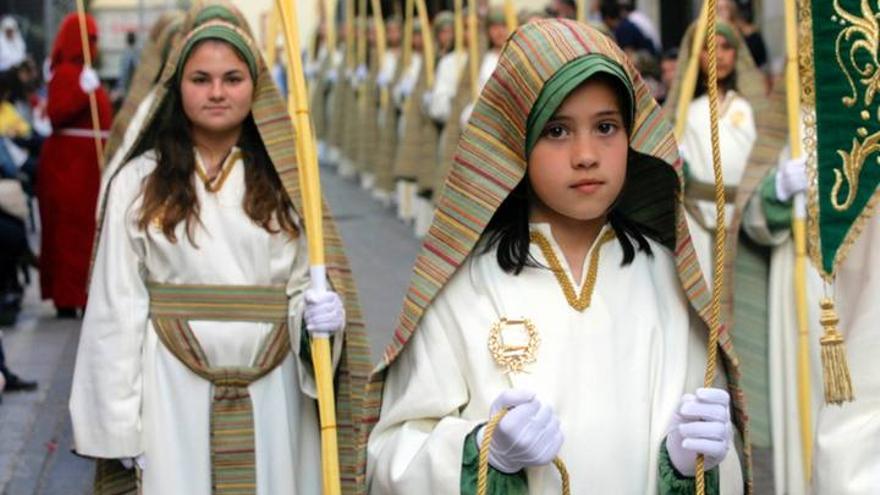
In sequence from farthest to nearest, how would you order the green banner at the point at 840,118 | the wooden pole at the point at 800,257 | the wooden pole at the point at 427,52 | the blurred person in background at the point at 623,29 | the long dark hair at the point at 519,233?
the wooden pole at the point at 427,52, the blurred person in background at the point at 623,29, the wooden pole at the point at 800,257, the green banner at the point at 840,118, the long dark hair at the point at 519,233

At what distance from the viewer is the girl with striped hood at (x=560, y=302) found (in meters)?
3.66

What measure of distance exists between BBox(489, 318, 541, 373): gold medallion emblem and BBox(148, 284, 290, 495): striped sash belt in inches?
70.3

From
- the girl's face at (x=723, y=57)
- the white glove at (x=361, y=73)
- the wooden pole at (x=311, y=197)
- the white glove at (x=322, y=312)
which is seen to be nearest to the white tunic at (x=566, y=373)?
the wooden pole at (x=311, y=197)

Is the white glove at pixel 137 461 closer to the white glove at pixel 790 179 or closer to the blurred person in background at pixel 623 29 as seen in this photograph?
the white glove at pixel 790 179

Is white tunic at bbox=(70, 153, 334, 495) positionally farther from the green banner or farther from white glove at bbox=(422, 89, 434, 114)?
white glove at bbox=(422, 89, 434, 114)

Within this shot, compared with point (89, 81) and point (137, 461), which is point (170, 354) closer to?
point (137, 461)

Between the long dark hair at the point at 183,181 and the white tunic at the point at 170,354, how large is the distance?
33mm

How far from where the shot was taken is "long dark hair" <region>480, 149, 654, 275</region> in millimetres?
3840

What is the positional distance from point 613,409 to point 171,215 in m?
2.06

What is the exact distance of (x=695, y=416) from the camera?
3510mm

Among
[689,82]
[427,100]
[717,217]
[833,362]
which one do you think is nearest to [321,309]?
[833,362]

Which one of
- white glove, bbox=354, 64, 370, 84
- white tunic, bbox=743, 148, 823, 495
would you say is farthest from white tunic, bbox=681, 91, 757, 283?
white glove, bbox=354, 64, 370, 84

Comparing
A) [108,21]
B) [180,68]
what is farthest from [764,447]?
[108,21]

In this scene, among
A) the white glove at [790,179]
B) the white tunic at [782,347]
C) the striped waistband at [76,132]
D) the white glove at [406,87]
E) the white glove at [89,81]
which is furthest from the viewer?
the white glove at [406,87]
